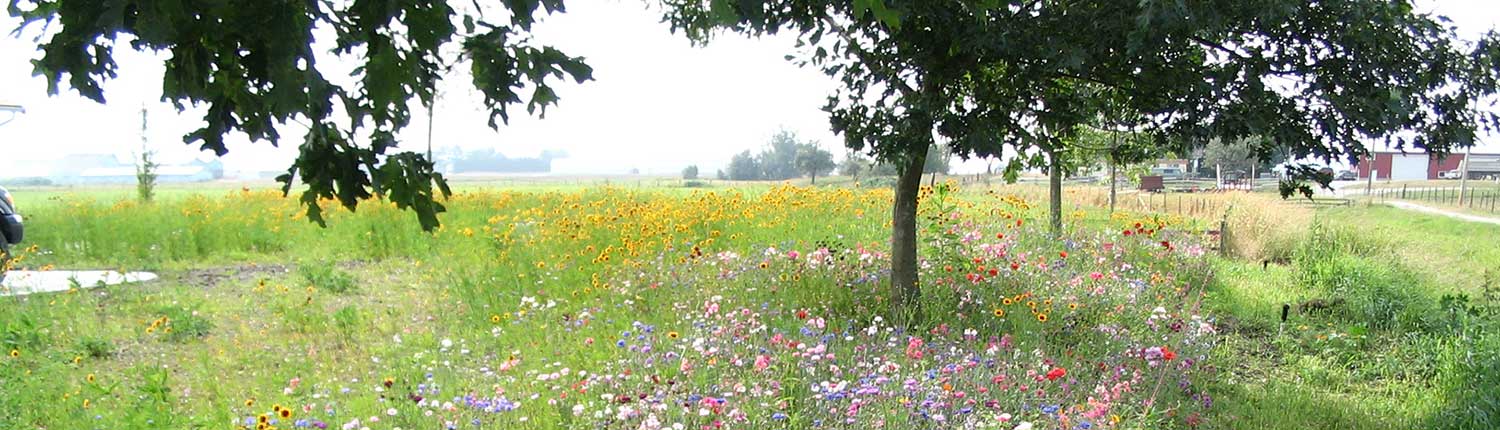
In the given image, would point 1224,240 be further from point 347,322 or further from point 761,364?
point 347,322

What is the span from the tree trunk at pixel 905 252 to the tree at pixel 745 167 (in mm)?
16318

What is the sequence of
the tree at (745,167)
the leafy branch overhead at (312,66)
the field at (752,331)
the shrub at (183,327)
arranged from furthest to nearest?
Result: the tree at (745,167) → the shrub at (183,327) → the field at (752,331) → the leafy branch overhead at (312,66)

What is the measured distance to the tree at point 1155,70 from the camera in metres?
3.39

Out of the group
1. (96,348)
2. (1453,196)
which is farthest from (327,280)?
(1453,196)

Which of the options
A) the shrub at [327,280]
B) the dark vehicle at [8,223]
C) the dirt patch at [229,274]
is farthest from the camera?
the dirt patch at [229,274]

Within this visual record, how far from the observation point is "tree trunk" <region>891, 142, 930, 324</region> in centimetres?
451

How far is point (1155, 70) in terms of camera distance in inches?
146

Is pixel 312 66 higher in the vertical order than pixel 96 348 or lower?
higher

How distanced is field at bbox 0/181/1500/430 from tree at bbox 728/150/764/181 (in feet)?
42.7

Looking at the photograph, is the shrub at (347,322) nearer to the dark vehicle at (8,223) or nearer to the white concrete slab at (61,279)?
the white concrete slab at (61,279)

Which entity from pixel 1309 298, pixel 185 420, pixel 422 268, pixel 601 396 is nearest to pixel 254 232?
pixel 422 268

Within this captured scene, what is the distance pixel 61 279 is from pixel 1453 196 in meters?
26.5

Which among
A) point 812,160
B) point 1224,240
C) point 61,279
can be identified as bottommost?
point 61,279

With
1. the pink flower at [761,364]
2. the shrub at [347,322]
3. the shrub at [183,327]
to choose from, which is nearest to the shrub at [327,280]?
the shrub at [183,327]
